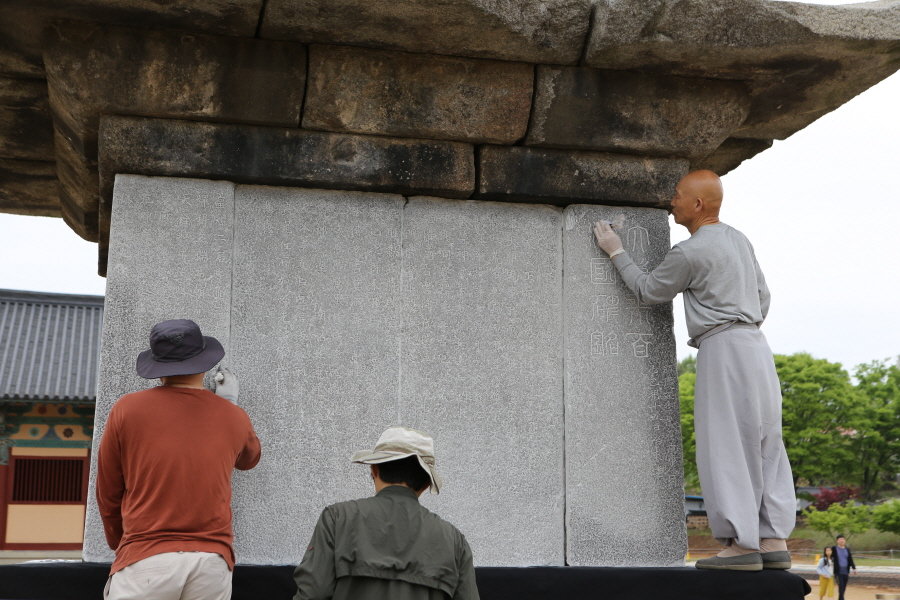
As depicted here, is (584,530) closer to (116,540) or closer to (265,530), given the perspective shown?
(265,530)

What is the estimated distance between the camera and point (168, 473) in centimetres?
300

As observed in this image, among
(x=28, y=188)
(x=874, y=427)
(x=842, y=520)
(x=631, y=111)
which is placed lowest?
(x=842, y=520)

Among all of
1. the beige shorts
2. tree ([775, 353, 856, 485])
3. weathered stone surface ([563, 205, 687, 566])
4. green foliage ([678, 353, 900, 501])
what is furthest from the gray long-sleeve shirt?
tree ([775, 353, 856, 485])

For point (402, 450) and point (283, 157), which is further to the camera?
point (283, 157)

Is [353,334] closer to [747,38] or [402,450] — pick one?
[402,450]

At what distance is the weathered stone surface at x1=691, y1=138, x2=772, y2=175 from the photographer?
4.91 m

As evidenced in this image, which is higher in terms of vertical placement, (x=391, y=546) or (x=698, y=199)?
(x=698, y=199)

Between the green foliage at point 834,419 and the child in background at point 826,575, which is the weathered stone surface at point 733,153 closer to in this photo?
the child in background at point 826,575

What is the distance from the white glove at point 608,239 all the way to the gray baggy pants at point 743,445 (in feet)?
1.93

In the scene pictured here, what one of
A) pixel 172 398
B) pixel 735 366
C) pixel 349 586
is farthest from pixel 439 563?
pixel 735 366

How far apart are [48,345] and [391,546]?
20.8 m

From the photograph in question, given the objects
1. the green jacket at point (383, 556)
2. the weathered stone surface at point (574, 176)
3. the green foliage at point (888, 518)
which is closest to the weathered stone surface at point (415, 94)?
the weathered stone surface at point (574, 176)

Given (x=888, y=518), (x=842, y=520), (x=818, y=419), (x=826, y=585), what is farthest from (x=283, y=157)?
(x=818, y=419)

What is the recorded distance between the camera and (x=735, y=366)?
3854 millimetres
